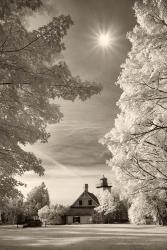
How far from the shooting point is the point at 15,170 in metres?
12.1

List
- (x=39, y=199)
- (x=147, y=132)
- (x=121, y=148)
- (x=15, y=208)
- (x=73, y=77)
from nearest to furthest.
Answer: (x=73, y=77), (x=147, y=132), (x=121, y=148), (x=15, y=208), (x=39, y=199)

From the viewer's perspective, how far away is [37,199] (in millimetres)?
94062

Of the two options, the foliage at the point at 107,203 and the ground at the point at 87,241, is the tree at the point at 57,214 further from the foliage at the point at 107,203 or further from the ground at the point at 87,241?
the ground at the point at 87,241

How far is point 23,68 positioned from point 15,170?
5256mm

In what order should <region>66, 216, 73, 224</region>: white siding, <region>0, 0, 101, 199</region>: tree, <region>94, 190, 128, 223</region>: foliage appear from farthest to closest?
<region>66, 216, 73, 224</region>: white siding, <region>94, 190, 128, 223</region>: foliage, <region>0, 0, 101, 199</region>: tree

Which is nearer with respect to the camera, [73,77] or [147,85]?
[73,77]

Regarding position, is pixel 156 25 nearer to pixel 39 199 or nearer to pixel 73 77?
pixel 73 77

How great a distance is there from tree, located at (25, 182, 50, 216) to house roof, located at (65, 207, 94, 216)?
16.4 meters

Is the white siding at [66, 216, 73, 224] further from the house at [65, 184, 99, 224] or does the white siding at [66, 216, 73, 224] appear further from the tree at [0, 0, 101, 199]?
the tree at [0, 0, 101, 199]

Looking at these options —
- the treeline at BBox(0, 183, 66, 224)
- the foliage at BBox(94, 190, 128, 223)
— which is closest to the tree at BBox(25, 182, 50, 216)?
the treeline at BBox(0, 183, 66, 224)

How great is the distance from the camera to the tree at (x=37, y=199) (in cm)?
8963

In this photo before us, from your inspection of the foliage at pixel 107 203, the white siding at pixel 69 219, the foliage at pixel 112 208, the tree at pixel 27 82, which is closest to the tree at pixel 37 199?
the white siding at pixel 69 219

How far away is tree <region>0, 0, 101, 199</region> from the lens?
7.97m

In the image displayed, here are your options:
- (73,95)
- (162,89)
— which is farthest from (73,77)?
(162,89)
